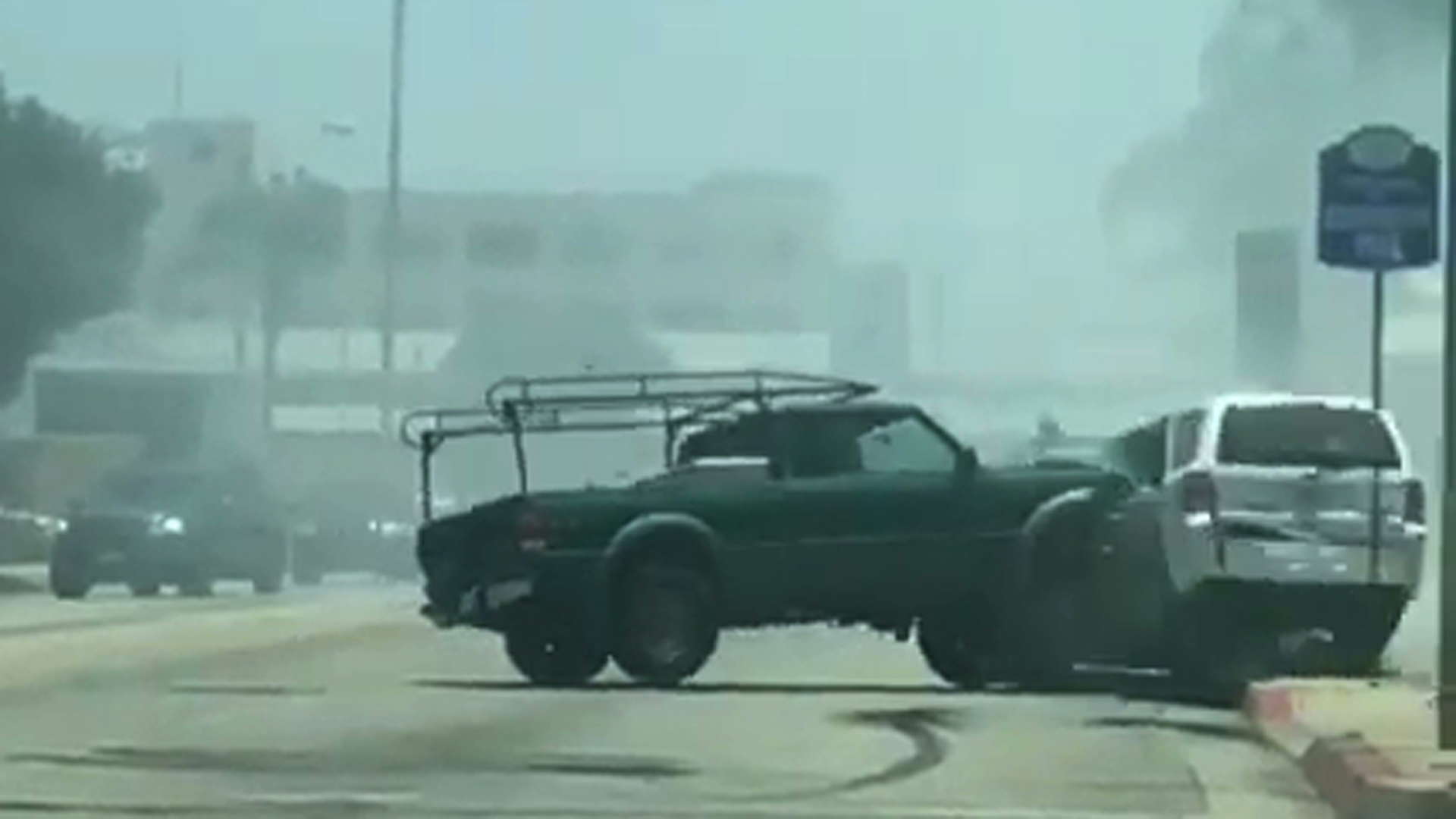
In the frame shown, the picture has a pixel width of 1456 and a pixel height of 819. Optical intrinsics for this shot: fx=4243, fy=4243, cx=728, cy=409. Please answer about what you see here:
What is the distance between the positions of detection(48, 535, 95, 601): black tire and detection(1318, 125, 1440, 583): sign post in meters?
26.0

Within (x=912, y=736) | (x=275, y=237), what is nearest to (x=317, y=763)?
(x=912, y=736)

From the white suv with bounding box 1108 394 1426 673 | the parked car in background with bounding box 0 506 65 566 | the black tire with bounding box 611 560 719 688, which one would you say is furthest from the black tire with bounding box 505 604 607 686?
the parked car in background with bounding box 0 506 65 566

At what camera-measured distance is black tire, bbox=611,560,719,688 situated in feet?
87.8

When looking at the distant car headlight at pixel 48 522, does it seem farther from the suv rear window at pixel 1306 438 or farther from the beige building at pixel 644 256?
the suv rear window at pixel 1306 438

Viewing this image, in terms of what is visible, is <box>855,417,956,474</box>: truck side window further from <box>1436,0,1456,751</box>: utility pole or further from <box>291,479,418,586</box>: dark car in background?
<box>291,479,418,586</box>: dark car in background

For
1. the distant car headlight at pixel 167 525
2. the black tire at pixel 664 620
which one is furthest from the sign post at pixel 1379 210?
the distant car headlight at pixel 167 525

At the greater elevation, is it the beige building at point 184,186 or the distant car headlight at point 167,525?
the beige building at point 184,186

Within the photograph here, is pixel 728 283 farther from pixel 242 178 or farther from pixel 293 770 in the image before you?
pixel 293 770

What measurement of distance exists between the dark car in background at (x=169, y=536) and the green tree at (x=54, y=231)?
495 inches

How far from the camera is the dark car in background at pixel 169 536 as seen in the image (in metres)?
47.9

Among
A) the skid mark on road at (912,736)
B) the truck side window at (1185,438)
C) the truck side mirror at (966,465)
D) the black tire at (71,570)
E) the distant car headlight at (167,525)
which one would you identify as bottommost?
the black tire at (71,570)

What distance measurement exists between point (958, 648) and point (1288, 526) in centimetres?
280

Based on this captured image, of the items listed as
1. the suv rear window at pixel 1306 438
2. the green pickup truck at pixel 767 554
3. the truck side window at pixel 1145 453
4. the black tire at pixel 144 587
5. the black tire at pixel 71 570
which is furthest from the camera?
the black tire at pixel 144 587

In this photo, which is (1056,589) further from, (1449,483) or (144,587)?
(144,587)
